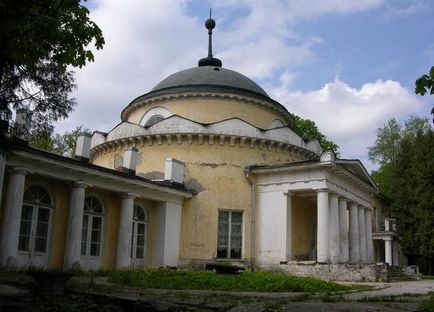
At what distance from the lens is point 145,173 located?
79.7 ft

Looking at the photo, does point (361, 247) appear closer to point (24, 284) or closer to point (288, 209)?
point (288, 209)

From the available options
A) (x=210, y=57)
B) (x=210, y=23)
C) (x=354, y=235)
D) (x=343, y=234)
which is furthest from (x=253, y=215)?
(x=210, y=23)

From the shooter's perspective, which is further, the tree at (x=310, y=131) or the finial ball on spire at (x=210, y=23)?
the tree at (x=310, y=131)

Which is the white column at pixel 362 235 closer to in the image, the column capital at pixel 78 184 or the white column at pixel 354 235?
the white column at pixel 354 235

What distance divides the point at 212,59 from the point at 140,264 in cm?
1532

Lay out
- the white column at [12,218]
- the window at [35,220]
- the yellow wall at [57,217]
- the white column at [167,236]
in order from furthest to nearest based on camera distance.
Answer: the white column at [167,236]
the yellow wall at [57,217]
the window at [35,220]
the white column at [12,218]

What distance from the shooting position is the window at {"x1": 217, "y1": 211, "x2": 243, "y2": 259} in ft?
75.8

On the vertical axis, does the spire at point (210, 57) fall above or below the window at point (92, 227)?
above

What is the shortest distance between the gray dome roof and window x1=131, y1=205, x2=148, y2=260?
755 cm

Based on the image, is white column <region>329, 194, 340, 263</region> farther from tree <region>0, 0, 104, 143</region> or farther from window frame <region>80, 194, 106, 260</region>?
tree <region>0, 0, 104, 143</region>

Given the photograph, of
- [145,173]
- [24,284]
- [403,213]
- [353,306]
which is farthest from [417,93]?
[403,213]

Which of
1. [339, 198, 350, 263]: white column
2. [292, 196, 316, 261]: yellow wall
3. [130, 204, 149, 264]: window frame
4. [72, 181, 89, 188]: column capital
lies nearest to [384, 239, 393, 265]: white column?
[292, 196, 316, 261]: yellow wall

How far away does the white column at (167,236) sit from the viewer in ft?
71.3

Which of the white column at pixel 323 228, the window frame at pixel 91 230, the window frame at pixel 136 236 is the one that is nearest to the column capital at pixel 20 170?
the window frame at pixel 91 230
